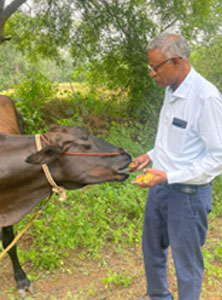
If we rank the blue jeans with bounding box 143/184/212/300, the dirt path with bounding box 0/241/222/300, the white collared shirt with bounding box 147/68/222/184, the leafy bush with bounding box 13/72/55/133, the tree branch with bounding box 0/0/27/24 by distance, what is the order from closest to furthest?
the white collared shirt with bounding box 147/68/222/184
the blue jeans with bounding box 143/184/212/300
the dirt path with bounding box 0/241/222/300
the tree branch with bounding box 0/0/27/24
the leafy bush with bounding box 13/72/55/133

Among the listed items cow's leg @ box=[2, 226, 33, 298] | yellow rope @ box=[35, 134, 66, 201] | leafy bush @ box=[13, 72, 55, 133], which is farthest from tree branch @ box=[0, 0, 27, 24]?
yellow rope @ box=[35, 134, 66, 201]

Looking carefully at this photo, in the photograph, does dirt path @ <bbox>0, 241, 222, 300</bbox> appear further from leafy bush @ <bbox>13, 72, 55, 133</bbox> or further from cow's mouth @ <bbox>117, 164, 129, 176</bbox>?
leafy bush @ <bbox>13, 72, 55, 133</bbox>

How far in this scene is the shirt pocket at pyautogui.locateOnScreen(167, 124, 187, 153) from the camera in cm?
228

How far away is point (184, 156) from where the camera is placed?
2342mm

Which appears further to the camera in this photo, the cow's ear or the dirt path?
the dirt path

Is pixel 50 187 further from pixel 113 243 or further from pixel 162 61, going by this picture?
pixel 113 243

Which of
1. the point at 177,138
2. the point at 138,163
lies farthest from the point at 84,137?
the point at 177,138

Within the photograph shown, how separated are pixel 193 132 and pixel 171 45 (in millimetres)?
605

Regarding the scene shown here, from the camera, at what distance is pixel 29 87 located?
855 cm

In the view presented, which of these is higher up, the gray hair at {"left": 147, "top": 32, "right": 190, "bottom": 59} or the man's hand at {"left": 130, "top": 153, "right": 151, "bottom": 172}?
the gray hair at {"left": 147, "top": 32, "right": 190, "bottom": 59}

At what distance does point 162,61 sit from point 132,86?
249 inches

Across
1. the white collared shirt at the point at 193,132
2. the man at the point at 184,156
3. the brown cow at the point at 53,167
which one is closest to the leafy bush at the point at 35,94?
the brown cow at the point at 53,167

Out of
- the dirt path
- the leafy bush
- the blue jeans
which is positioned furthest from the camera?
the leafy bush

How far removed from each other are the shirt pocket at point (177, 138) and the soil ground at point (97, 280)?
5.73 feet
